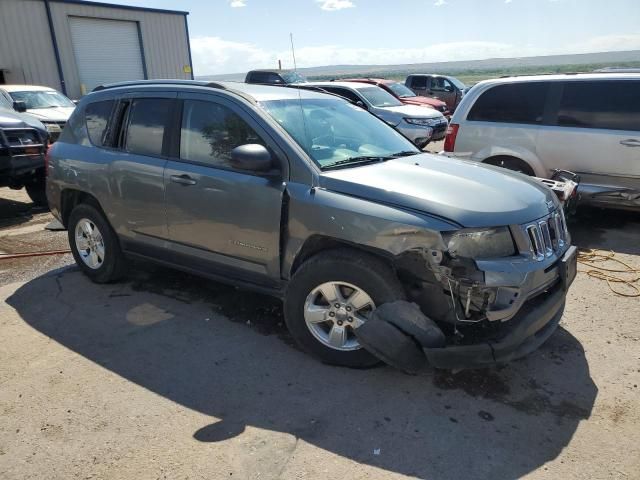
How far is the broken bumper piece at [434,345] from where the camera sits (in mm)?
2742

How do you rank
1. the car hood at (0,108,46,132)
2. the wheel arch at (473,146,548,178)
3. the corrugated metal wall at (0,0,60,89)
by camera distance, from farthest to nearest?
the corrugated metal wall at (0,0,60,89), the car hood at (0,108,46,132), the wheel arch at (473,146,548,178)

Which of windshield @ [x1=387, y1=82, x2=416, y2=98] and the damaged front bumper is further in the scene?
windshield @ [x1=387, y1=82, x2=416, y2=98]

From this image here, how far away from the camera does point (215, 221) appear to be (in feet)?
12.1

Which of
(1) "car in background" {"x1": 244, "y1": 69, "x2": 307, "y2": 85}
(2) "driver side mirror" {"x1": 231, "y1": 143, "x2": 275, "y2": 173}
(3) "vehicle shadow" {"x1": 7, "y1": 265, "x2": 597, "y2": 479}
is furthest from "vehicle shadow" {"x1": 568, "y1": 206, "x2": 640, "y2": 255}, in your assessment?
(1) "car in background" {"x1": 244, "y1": 69, "x2": 307, "y2": 85}

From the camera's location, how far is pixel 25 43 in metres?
19.7

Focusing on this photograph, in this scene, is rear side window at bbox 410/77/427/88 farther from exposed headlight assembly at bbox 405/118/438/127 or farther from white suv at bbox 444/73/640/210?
white suv at bbox 444/73/640/210

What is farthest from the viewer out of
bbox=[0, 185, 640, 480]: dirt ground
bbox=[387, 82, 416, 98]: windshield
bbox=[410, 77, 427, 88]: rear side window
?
bbox=[410, 77, 427, 88]: rear side window

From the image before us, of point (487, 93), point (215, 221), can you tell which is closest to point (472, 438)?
point (215, 221)

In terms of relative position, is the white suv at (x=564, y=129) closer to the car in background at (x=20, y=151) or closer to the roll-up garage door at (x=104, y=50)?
the car in background at (x=20, y=151)

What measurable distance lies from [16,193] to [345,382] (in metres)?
9.22

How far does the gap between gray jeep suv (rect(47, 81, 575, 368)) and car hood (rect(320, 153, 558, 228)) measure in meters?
0.01

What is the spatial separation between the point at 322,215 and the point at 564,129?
14.8 feet

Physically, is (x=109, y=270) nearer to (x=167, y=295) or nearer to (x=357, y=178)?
(x=167, y=295)

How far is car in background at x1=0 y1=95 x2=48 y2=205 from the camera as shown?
23.5 ft
